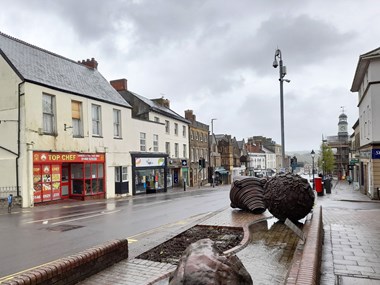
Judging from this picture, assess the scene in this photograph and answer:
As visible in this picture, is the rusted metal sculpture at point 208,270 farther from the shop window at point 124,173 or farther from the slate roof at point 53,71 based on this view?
the shop window at point 124,173

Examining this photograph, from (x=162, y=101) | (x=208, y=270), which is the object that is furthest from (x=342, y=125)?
(x=208, y=270)

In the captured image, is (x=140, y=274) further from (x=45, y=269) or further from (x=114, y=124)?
(x=114, y=124)

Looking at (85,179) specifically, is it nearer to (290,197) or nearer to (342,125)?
(290,197)

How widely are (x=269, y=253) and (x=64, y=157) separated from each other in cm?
1723

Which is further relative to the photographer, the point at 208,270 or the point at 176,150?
the point at 176,150

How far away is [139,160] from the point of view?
29250mm

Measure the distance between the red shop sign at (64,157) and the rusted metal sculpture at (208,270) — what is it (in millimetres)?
18263

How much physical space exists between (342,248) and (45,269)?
21.8ft

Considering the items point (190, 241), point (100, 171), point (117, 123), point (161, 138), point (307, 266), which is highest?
point (117, 123)

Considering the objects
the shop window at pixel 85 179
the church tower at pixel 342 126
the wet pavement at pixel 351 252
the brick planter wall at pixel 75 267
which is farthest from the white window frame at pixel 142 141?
the church tower at pixel 342 126

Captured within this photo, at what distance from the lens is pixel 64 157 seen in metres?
20.9

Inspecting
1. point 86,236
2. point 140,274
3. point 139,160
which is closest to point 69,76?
point 139,160

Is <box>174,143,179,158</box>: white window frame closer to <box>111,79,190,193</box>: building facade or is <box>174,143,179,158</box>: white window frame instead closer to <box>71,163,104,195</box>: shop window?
<box>111,79,190,193</box>: building facade

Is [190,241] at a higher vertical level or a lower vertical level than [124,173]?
lower
